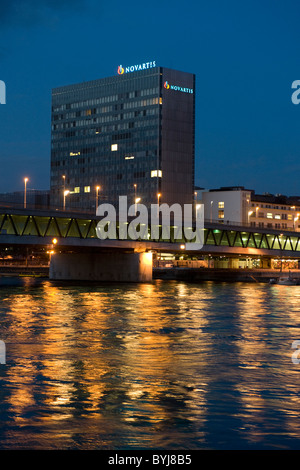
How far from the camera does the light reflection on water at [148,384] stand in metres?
19.0

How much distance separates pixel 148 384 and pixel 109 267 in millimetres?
97258

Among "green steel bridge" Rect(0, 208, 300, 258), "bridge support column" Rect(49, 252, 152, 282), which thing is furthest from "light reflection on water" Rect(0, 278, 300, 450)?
"bridge support column" Rect(49, 252, 152, 282)

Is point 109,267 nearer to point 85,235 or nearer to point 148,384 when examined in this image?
point 85,235

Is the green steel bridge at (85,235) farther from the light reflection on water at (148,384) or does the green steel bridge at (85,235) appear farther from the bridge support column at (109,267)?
the light reflection on water at (148,384)

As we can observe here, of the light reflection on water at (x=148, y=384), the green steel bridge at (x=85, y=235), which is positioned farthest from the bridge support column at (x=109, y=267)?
the light reflection on water at (x=148, y=384)

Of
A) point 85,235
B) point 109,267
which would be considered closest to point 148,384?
point 85,235

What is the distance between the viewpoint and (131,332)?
4381cm

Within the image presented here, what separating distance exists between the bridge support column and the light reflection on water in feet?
227

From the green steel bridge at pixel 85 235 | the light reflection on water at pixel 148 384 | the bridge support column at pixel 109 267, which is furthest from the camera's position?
the bridge support column at pixel 109 267

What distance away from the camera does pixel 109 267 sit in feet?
403

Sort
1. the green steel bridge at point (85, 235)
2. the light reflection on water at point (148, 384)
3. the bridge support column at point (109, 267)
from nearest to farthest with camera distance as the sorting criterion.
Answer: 1. the light reflection on water at point (148, 384)
2. the green steel bridge at point (85, 235)
3. the bridge support column at point (109, 267)

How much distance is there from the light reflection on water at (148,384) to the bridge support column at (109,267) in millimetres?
69199

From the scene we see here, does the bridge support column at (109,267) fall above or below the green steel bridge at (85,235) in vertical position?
below
